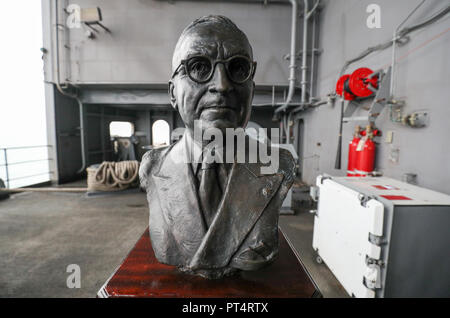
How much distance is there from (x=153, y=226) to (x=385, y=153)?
8.64ft

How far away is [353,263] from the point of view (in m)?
1.68

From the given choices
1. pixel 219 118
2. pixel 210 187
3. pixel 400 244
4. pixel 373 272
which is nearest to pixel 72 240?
pixel 210 187

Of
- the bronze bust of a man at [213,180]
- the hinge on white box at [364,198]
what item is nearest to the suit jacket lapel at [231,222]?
the bronze bust of a man at [213,180]

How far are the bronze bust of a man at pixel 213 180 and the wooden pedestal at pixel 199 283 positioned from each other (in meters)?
0.08

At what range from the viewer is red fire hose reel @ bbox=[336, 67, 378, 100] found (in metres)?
2.60

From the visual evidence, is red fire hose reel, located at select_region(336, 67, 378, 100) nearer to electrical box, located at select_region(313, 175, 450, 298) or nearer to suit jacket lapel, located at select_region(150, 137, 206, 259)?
electrical box, located at select_region(313, 175, 450, 298)

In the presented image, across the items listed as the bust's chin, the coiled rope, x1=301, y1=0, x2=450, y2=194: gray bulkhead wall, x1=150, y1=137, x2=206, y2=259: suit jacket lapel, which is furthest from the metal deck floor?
the bust's chin

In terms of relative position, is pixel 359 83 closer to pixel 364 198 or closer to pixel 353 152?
pixel 353 152

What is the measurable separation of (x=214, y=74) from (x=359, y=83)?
2.55 m

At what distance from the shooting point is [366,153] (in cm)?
266

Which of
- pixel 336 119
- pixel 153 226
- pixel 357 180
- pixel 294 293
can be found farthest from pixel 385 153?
pixel 153 226

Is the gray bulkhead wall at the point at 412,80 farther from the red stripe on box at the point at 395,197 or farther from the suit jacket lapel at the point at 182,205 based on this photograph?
the suit jacket lapel at the point at 182,205
